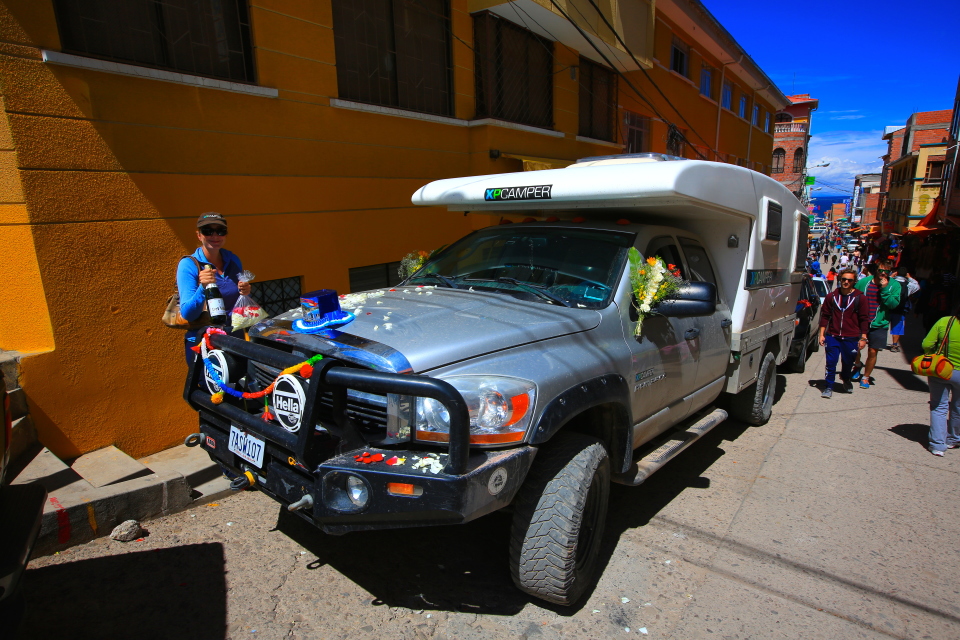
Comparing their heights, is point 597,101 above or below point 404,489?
above

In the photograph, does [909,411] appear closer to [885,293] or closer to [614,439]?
[885,293]

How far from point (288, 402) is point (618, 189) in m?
2.32

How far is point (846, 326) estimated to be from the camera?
22.4 feet

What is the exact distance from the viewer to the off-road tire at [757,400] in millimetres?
5441

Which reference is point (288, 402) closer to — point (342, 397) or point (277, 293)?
point (342, 397)

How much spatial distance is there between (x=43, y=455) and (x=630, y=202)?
4397 mm

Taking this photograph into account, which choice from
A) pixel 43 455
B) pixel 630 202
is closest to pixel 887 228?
pixel 630 202

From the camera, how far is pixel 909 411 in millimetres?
6270

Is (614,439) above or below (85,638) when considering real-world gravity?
above

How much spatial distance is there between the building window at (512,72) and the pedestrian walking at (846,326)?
5279 mm

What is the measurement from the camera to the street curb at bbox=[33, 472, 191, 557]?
3.18 m

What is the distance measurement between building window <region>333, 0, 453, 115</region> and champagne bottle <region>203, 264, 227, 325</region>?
3515 mm

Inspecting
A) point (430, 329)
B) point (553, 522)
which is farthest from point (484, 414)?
point (553, 522)

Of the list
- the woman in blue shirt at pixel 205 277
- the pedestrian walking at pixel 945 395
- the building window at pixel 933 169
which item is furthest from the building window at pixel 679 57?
the building window at pixel 933 169
